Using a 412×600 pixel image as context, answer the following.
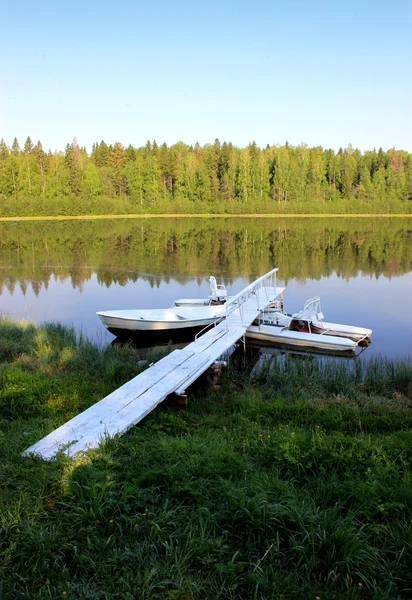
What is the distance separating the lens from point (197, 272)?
76.9 ft

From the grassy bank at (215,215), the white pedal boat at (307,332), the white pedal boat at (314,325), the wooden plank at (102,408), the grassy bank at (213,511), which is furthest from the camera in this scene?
the grassy bank at (215,215)

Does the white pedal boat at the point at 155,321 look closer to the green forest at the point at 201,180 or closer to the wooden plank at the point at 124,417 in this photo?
the wooden plank at the point at 124,417

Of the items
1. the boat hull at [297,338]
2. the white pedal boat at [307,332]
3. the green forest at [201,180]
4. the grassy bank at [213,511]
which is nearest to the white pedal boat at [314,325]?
the white pedal boat at [307,332]

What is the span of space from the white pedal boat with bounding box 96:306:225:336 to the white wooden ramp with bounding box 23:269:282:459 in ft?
7.81

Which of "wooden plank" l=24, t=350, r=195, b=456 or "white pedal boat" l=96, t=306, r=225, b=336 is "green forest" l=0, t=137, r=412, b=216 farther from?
"wooden plank" l=24, t=350, r=195, b=456

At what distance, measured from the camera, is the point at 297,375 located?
8242mm

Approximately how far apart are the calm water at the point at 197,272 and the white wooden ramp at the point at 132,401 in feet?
16.5

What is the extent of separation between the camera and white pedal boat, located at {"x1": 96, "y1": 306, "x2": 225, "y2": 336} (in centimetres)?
1176

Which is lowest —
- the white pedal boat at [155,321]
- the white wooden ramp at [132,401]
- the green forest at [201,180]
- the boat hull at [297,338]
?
the boat hull at [297,338]

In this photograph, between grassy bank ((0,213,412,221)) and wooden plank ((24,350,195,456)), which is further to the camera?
grassy bank ((0,213,412,221))

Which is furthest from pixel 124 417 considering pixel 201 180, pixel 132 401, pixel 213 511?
pixel 201 180

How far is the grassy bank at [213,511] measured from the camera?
280cm

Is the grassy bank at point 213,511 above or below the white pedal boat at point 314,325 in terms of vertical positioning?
above

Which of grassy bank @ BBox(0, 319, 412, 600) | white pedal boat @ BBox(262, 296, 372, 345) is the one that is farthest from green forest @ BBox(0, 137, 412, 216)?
grassy bank @ BBox(0, 319, 412, 600)
